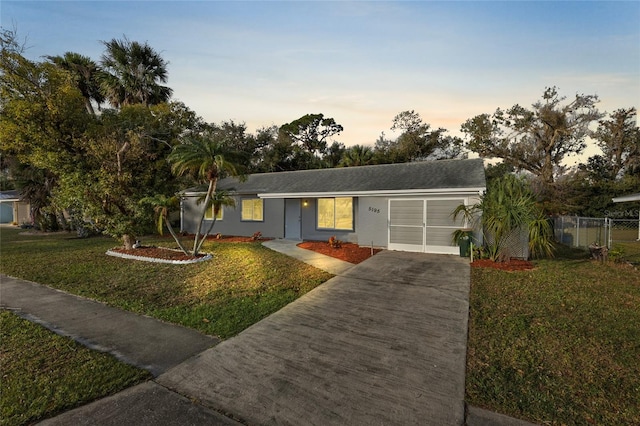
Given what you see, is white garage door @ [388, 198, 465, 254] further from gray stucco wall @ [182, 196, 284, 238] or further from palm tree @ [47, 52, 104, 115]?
palm tree @ [47, 52, 104, 115]

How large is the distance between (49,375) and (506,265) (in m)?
10.3

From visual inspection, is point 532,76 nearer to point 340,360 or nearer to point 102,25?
point 340,360

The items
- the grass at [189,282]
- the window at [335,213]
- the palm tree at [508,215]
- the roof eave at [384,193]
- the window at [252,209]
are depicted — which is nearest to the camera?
the grass at [189,282]

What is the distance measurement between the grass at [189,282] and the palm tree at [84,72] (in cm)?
1234

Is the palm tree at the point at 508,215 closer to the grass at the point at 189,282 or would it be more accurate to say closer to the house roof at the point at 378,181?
the house roof at the point at 378,181

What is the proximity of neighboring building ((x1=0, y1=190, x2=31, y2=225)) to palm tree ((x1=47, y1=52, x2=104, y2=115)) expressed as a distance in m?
12.2

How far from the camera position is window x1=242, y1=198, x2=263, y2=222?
49.5 feet

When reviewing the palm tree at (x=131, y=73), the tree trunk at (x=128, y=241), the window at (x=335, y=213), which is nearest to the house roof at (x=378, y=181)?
the window at (x=335, y=213)

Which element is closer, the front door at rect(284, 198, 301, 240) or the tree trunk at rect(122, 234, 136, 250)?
the tree trunk at rect(122, 234, 136, 250)

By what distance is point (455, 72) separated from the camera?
11578 millimetres

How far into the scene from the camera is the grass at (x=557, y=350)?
112 inches

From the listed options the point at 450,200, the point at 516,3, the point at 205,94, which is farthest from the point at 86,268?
the point at 516,3

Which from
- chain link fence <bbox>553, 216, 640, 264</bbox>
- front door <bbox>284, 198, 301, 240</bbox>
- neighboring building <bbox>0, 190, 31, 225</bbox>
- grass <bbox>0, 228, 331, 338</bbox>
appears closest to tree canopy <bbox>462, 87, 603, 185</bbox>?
chain link fence <bbox>553, 216, 640, 264</bbox>

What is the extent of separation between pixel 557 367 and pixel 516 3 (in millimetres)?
9928
